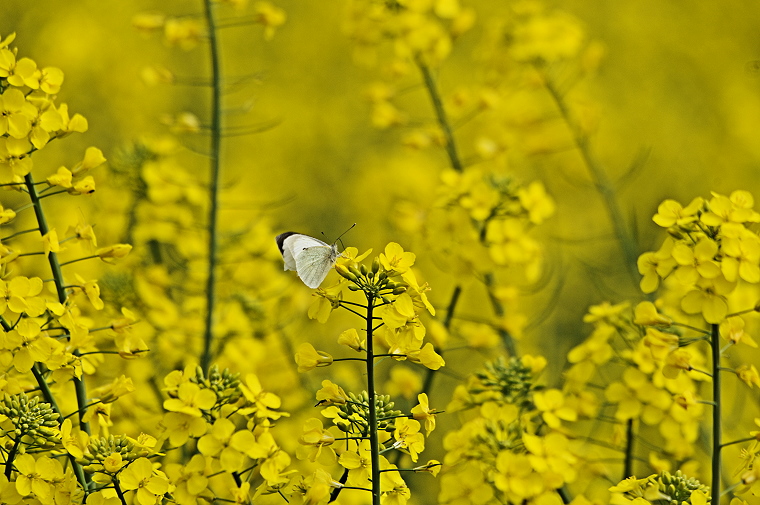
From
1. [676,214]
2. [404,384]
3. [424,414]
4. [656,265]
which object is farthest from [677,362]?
[404,384]

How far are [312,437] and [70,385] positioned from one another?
1.03m

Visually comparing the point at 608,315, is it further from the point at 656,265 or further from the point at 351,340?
the point at 351,340

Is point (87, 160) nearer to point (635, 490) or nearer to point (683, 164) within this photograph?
point (635, 490)

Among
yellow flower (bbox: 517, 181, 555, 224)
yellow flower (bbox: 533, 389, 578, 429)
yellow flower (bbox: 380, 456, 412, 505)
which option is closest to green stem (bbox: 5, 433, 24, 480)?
yellow flower (bbox: 380, 456, 412, 505)

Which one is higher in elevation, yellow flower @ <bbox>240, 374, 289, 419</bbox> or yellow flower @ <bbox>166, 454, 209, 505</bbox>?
yellow flower @ <bbox>240, 374, 289, 419</bbox>

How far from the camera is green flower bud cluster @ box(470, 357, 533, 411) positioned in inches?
89.7

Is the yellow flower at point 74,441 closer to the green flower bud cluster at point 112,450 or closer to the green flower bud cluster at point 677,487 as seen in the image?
the green flower bud cluster at point 112,450

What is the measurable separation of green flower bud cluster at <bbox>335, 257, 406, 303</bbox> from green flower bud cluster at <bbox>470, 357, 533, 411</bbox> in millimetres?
692

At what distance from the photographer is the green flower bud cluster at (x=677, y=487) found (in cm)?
190

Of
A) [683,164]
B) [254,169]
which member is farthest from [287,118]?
[683,164]

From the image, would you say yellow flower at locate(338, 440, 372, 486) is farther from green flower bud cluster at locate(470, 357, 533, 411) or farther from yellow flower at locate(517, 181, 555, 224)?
yellow flower at locate(517, 181, 555, 224)

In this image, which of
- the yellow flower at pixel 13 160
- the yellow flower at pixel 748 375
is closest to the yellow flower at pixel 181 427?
the yellow flower at pixel 13 160

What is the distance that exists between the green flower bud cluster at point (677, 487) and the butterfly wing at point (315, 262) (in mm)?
958

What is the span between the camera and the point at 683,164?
714 centimetres
